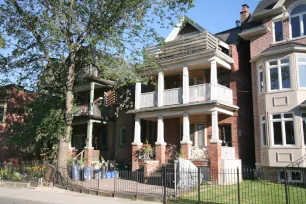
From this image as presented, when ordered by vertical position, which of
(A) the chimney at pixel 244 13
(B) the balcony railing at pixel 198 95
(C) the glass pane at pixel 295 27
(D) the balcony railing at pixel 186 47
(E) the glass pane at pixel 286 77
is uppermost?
(A) the chimney at pixel 244 13

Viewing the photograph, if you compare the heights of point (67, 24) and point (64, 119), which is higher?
point (67, 24)

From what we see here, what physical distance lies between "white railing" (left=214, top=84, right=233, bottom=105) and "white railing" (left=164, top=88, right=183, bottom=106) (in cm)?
240

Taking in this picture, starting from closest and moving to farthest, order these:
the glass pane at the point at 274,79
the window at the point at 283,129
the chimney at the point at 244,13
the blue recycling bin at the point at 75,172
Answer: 1. the window at the point at 283,129
2. the glass pane at the point at 274,79
3. the blue recycling bin at the point at 75,172
4. the chimney at the point at 244,13

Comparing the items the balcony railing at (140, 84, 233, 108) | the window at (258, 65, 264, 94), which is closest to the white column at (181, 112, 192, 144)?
the balcony railing at (140, 84, 233, 108)

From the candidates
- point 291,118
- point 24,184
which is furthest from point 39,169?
point 291,118

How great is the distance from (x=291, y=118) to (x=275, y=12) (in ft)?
21.6

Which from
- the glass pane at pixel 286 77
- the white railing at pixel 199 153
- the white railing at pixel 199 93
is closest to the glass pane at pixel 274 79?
the glass pane at pixel 286 77

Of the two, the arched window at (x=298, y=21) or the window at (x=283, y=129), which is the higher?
the arched window at (x=298, y=21)

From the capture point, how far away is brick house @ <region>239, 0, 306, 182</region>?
54.2ft

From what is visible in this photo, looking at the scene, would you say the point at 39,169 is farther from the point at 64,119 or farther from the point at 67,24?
the point at 67,24

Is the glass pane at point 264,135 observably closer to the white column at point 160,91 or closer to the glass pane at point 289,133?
the glass pane at point 289,133

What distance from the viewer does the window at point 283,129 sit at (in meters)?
16.7

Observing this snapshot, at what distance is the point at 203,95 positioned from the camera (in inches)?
728

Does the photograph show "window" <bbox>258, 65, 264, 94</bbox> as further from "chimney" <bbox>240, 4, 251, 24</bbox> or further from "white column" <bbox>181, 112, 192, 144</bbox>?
"chimney" <bbox>240, 4, 251, 24</bbox>
